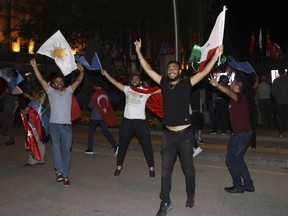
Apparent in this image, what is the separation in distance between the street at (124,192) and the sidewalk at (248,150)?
352mm

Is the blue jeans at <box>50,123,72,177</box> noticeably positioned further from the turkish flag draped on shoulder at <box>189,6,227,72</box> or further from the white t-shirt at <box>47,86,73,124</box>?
the turkish flag draped on shoulder at <box>189,6,227,72</box>

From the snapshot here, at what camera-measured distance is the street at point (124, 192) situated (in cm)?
583

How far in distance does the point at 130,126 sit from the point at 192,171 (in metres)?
2.19

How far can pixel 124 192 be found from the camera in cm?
681

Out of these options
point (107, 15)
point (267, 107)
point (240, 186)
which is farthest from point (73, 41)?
point (240, 186)

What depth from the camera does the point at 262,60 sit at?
52.7 feet

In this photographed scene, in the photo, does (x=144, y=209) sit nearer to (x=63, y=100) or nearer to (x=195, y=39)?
(x=63, y=100)

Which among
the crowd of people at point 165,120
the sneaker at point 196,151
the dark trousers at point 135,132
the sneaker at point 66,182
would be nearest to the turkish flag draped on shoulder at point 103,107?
the crowd of people at point 165,120

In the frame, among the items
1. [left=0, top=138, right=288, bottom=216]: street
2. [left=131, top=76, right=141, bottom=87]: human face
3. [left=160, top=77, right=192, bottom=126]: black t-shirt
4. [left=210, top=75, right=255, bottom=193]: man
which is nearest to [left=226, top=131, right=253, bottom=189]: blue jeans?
[left=210, top=75, right=255, bottom=193]: man

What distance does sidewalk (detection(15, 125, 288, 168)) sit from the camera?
9.40 meters

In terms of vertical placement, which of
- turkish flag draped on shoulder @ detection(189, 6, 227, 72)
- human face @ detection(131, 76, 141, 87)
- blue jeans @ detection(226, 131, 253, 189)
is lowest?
blue jeans @ detection(226, 131, 253, 189)

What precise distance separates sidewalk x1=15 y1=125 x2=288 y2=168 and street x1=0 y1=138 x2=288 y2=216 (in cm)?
35

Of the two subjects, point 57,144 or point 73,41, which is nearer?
point 57,144

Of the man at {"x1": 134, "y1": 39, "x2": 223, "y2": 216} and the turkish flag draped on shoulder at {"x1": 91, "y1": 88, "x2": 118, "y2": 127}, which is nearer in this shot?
the man at {"x1": 134, "y1": 39, "x2": 223, "y2": 216}
